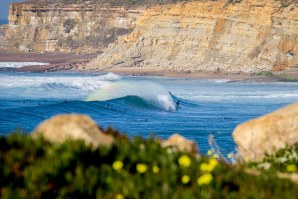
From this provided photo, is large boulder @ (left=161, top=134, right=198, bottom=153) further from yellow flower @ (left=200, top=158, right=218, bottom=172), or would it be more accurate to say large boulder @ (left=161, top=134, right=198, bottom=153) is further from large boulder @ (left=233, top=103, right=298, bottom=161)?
large boulder @ (left=233, top=103, right=298, bottom=161)

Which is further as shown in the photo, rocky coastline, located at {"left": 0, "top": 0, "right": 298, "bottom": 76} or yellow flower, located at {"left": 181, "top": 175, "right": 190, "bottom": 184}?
rocky coastline, located at {"left": 0, "top": 0, "right": 298, "bottom": 76}

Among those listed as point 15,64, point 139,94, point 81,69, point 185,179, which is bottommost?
point 15,64

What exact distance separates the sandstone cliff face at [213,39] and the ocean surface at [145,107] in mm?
20135

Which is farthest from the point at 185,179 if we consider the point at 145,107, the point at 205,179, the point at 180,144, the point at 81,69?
the point at 81,69

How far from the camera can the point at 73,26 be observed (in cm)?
15812

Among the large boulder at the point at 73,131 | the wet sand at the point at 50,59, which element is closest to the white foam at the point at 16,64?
the wet sand at the point at 50,59

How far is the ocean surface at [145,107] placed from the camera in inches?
1214

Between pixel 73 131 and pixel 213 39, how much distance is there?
9297 cm

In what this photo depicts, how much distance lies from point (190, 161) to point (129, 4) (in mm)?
150436

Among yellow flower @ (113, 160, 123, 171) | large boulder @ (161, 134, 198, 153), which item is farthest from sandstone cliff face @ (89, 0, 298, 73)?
yellow flower @ (113, 160, 123, 171)

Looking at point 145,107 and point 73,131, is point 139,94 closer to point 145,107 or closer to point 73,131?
point 145,107

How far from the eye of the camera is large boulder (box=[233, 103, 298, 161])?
931cm

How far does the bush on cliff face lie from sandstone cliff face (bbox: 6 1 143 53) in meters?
145

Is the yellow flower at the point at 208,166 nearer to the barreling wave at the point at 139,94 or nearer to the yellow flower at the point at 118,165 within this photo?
the yellow flower at the point at 118,165
